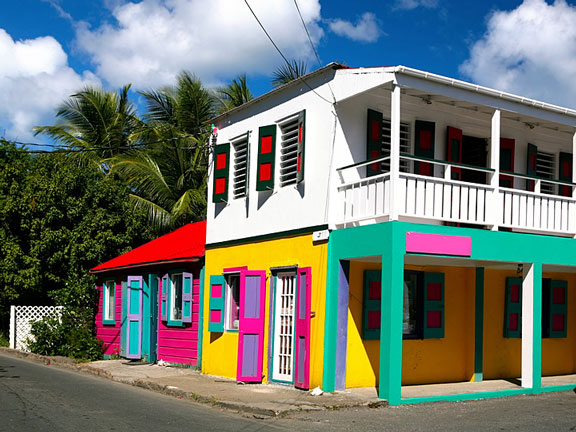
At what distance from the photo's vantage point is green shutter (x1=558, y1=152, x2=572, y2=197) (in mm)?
15766

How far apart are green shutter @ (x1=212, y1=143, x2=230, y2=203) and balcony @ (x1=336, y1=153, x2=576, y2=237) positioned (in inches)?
167

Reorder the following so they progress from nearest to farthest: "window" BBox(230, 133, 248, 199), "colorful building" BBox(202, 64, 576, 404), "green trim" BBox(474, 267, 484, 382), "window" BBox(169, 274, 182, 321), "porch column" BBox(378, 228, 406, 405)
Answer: "porch column" BBox(378, 228, 406, 405) < "colorful building" BBox(202, 64, 576, 404) < "green trim" BBox(474, 267, 484, 382) < "window" BBox(230, 133, 248, 199) < "window" BBox(169, 274, 182, 321)

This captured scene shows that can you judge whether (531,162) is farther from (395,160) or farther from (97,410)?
(97,410)

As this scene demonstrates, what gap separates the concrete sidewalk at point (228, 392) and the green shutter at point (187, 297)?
1.21 meters

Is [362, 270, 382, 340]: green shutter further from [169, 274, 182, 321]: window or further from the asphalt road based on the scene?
[169, 274, 182, 321]: window

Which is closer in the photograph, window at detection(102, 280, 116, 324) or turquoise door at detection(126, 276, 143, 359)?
turquoise door at detection(126, 276, 143, 359)

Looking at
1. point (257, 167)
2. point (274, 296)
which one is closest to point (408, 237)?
point (274, 296)

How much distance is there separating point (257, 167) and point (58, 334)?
349 inches

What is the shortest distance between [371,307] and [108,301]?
1020 cm

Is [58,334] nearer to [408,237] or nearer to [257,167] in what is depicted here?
[257,167]

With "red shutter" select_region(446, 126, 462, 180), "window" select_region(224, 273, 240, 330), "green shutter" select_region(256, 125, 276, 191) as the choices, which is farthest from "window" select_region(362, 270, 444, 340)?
"window" select_region(224, 273, 240, 330)

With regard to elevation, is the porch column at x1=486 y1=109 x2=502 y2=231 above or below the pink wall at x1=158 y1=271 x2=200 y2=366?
above

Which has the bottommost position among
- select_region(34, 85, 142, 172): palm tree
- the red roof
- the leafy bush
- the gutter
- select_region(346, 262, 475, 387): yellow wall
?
the leafy bush

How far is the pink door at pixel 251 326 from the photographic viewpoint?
13.8 meters
